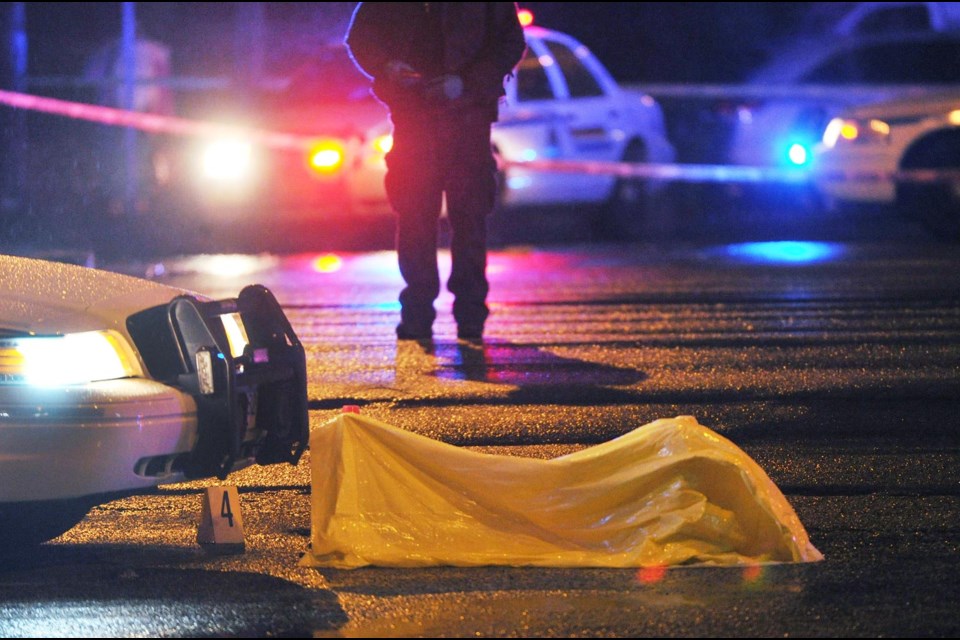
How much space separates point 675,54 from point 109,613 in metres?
24.1

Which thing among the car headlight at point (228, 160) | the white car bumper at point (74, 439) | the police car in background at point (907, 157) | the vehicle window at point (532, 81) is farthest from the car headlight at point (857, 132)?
the white car bumper at point (74, 439)

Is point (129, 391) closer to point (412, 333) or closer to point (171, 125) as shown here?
point (412, 333)

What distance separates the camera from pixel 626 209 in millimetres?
16062

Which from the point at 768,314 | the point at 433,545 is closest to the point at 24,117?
the point at 768,314

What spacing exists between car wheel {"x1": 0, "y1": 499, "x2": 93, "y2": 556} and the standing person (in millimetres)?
3382

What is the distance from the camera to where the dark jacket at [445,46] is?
25.3 ft

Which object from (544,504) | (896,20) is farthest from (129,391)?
(896,20)

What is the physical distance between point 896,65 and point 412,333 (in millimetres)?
13017

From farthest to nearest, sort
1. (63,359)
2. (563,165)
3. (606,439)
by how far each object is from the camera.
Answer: (563,165), (606,439), (63,359)

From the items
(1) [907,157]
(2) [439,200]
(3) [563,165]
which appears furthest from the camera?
(3) [563,165]

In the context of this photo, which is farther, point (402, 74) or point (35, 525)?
point (402, 74)

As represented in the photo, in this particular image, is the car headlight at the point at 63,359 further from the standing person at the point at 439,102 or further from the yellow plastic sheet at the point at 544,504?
the standing person at the point at 439,102

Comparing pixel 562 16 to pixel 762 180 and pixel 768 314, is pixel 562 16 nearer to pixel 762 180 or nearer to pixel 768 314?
pixel 762 180

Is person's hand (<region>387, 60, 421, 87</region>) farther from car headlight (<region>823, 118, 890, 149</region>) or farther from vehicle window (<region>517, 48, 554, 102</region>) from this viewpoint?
car headlight (<region>823, 118, 890, 149</region>)
